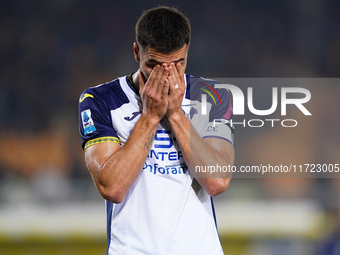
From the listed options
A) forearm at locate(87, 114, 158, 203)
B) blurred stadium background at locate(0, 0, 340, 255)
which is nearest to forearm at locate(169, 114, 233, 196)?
forearm at locate(87, 114, 158, 203)

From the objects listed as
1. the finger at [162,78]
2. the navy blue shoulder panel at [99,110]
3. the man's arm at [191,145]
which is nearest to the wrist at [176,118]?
the man's arm at [191,145]

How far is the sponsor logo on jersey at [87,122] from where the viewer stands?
1434mm

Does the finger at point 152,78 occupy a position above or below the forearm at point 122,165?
above

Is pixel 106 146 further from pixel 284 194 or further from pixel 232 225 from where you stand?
pixel 284 194

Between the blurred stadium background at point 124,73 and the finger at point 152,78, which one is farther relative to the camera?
the blurred stadium background at point 124,73

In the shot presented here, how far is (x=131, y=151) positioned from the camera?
1338 millimetres

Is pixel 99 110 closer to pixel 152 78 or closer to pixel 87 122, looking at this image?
pixel 87 122

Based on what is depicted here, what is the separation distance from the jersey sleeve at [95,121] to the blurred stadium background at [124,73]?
314 cm

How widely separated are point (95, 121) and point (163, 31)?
0.44 m

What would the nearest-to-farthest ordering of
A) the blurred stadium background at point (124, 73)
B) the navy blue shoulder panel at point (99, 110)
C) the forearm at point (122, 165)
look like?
the forearm at point (122, 165), the navy blue shoulder panel at point (99, 110), the blurred stadium background at point (124, 73)

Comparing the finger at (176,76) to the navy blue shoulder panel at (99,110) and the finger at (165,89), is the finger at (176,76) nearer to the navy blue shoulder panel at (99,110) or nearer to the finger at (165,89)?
the finger at (165,89)

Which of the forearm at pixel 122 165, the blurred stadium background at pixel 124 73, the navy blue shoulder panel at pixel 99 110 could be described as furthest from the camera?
the blurred stadium background at pixel 124 73

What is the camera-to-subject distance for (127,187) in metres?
1.33

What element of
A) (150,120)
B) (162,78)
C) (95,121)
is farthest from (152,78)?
(95,121)
